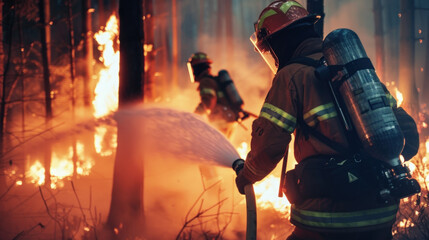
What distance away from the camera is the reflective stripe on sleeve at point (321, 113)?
7.27 ft

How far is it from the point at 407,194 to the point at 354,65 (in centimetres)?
82

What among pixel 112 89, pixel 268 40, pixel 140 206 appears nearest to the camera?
pixel 268 40

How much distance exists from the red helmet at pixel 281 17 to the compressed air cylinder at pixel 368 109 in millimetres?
445

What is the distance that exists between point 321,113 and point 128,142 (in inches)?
138

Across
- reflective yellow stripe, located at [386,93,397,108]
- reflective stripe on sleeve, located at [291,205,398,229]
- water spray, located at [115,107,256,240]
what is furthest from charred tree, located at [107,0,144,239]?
reflective yellow stripe, located at [386,93,397,108]

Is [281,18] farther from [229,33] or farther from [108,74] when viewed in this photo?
[229,33]

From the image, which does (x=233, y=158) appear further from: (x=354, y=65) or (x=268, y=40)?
(x=354, y=65)

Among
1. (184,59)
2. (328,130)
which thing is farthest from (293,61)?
(184,59)

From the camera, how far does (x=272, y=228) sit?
530 centimetres

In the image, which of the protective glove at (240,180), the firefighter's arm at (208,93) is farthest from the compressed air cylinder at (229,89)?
the protective glove at (240,180)

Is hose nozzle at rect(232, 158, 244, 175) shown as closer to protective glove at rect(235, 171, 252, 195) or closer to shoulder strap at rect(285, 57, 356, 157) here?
protective glove at rect(235, 171, 252, 195)

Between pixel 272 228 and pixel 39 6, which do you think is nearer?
pixel 272 228

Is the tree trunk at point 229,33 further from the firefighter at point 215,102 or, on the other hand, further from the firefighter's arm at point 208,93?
the firefighter's arm at point 208,93

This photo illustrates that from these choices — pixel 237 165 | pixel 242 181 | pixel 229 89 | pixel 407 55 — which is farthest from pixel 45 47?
pixel 407 55
